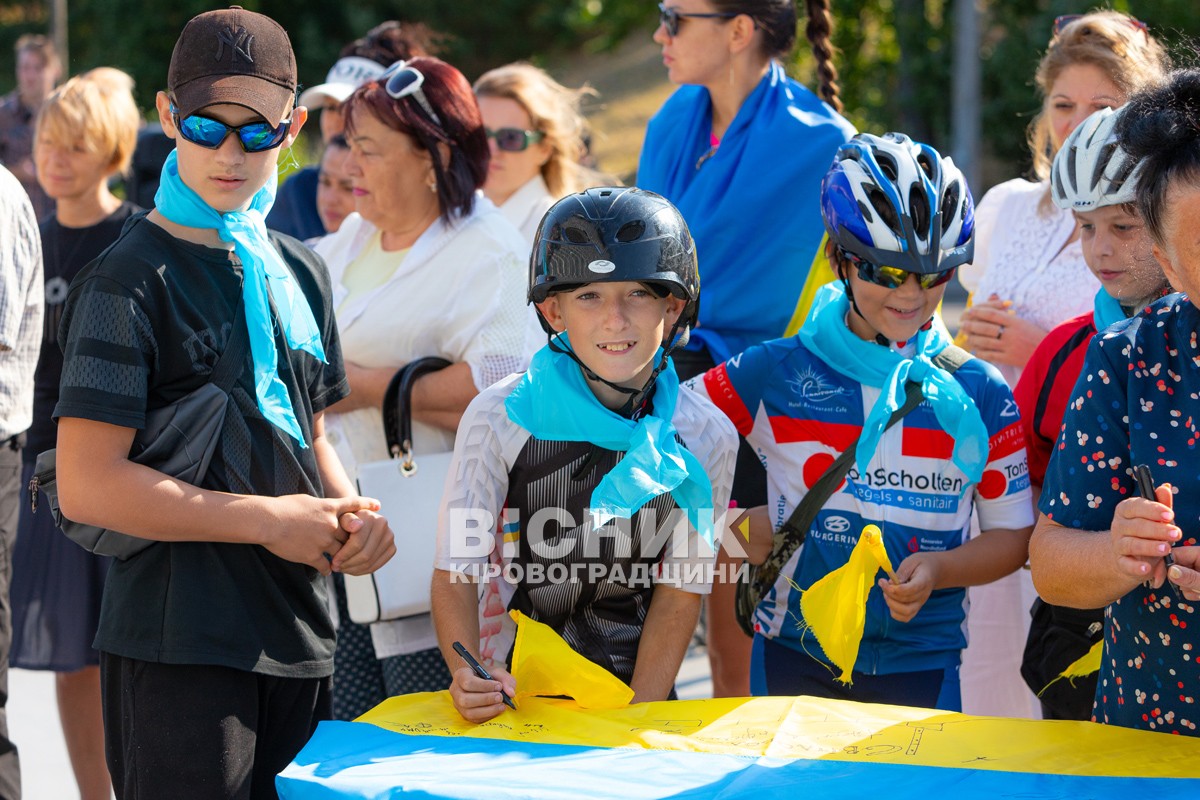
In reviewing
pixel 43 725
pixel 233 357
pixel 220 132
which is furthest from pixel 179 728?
pixel 43 725

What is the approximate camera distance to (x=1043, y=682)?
360 centimetres

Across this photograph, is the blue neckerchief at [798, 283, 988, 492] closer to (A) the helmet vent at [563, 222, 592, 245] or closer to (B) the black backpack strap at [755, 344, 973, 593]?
(B) the black backpack strap at [755, 344, 973, 593]

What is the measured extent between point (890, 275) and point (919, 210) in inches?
7.7

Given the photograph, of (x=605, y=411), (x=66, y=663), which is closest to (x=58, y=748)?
(x=66, y=663)

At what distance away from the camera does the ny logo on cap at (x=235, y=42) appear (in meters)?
2.90

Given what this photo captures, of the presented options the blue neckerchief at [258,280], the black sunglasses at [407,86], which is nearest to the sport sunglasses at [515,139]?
the black sunglasses at [407,86]

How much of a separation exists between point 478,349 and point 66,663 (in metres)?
1.89

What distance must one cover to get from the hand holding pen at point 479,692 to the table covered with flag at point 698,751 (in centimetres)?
2

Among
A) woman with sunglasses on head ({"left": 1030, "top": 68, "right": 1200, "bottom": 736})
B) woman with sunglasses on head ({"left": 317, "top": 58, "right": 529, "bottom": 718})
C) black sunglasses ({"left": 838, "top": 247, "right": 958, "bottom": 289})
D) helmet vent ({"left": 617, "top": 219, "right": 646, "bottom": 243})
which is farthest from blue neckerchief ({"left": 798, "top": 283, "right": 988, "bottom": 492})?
woman with sunglasses on head ({"left": 317, "top": 58, "right": 529, "bottom": 718})

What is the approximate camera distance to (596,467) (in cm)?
323

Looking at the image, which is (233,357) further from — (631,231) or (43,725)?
(43,725)

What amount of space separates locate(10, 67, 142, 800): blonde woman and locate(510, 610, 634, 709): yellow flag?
2374mm

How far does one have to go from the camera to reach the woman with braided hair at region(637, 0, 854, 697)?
15.1 ft

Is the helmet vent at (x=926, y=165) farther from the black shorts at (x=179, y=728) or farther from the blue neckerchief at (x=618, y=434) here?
the black shorts at (x=179, y=728)
